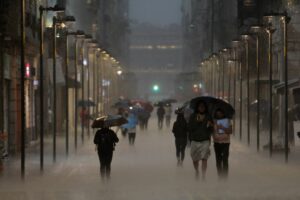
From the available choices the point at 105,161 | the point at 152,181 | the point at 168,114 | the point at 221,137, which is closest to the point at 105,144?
the point at 105,161

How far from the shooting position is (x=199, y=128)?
25.8 meters

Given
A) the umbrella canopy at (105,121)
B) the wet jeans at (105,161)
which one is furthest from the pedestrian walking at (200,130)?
the umbrella canopy at (105,121)

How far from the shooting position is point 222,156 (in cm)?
2712

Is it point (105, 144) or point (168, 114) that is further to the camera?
point (168, 114)

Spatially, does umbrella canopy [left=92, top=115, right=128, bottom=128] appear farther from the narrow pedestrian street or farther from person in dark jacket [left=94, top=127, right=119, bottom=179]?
the narrow pedestrian street

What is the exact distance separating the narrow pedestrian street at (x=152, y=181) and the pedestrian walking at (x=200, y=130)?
0.84 m

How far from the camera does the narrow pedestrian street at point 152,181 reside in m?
22.6

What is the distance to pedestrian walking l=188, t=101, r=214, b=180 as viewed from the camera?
25656mm

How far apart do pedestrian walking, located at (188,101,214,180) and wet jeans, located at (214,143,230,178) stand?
3.08ft

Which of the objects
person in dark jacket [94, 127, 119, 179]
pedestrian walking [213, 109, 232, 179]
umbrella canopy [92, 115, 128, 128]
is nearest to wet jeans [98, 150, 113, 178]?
person in dark jacket [94, 127, 119, 179]

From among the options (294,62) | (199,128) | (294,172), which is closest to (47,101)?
(294,62)

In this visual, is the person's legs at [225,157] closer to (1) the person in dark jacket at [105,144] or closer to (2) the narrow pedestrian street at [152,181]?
(2) the narrow pedestrian street at [152,181]

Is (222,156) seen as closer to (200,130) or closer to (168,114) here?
(200,130)

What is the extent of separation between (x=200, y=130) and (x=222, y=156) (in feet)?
5.43
